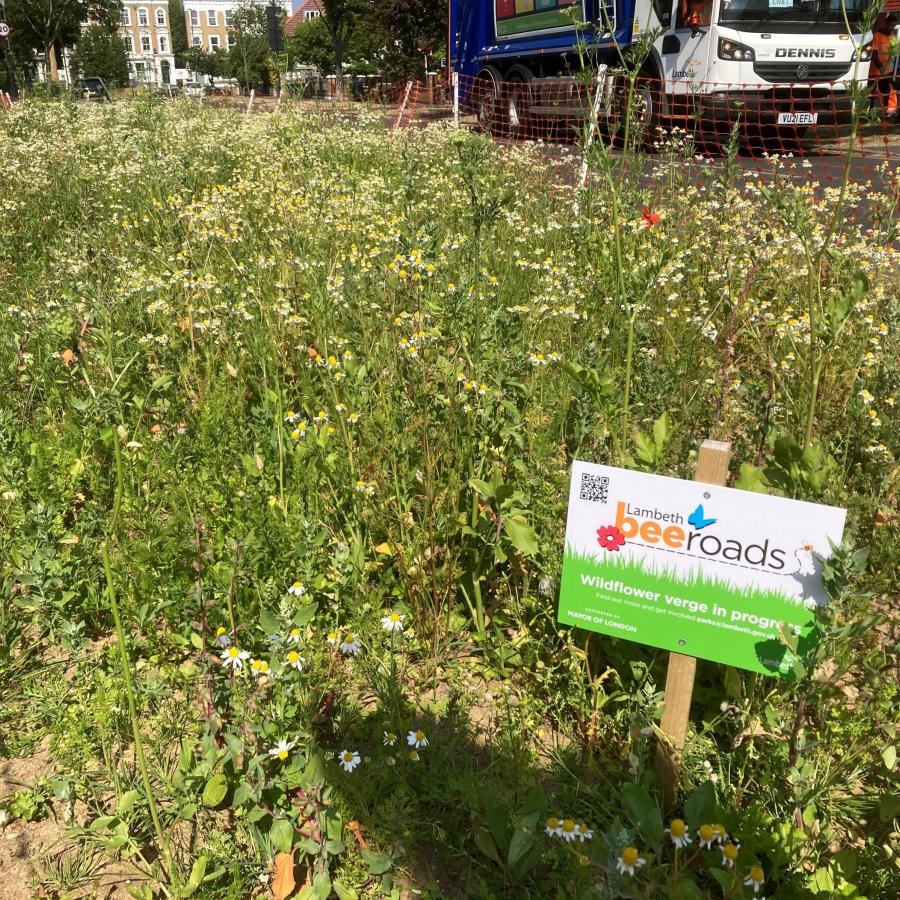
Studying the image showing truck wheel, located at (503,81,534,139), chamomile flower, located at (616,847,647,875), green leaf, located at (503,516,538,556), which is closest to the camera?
chamomile flower, located at (616,847,647,875)

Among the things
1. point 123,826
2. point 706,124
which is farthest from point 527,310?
point 706,124

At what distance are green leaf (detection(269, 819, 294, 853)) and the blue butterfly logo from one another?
3.75ft

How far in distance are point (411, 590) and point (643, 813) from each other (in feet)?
3.36

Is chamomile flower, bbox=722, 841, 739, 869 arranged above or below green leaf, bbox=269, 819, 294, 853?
above

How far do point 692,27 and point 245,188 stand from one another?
768 centimetres

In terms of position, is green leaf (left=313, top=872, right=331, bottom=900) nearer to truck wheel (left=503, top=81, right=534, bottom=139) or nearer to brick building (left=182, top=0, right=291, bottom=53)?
truck wheel (left=503, top=81, right=534, bottom=139)

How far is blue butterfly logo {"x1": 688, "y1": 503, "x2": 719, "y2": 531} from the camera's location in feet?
5.52

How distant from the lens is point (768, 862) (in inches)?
68.7

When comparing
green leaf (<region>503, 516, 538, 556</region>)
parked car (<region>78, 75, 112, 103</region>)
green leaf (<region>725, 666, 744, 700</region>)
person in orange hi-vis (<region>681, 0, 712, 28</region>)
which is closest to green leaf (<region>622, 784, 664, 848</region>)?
green leaf (<region>725, 666, 744, 700</region>)

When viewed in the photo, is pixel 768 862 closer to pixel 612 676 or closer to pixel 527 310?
pixel 612 676

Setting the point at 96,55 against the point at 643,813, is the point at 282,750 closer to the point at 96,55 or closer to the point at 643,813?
the point at 643,813

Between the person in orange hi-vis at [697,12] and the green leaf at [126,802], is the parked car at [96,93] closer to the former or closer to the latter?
the person in orange hi-vis at [697,12]

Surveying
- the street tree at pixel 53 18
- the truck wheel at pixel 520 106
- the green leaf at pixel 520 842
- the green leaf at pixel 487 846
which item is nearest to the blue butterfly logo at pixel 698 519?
the green leaf at pixel 520 842

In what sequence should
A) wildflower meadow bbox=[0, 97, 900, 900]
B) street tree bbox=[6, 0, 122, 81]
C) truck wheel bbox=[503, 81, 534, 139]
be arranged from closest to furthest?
wildflower meadow bbox=[0, 97, 900, 900], truck wheel bbox=[503, 81, 534, 139], street tree bbox=[6, 0, 122, 81]
